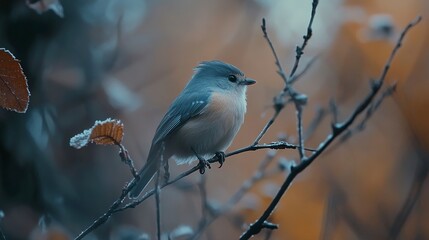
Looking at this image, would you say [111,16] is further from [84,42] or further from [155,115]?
[155,115]

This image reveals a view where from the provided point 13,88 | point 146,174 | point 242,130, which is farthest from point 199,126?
point 242,130

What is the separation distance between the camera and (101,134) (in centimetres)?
209

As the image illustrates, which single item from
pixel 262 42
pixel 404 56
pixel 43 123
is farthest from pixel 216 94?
pixel 262 42

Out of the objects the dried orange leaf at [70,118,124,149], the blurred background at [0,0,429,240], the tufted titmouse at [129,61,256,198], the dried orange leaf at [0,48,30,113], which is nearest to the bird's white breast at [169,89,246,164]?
the tufted titmouse at [129,61,256,198]

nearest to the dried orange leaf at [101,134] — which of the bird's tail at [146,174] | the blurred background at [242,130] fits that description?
the blurred background at [242,130]

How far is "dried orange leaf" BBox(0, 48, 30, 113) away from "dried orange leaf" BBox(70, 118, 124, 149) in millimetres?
308

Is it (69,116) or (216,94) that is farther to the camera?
(69,116)

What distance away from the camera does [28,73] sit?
3945mm

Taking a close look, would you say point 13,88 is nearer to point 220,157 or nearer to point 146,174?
point 146,174

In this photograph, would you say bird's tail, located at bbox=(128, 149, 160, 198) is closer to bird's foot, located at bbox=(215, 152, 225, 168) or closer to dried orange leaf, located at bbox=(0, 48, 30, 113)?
bird's foot, located at bbox=(215, 152, 225, 168)

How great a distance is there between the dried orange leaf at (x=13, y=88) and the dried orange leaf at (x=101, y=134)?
1.01 feet

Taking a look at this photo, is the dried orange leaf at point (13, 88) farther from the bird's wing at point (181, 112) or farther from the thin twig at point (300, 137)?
the bird's wing at point (181, 112)

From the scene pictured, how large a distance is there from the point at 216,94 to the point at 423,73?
2779 mm

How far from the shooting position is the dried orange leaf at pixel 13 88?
1.70 metres
